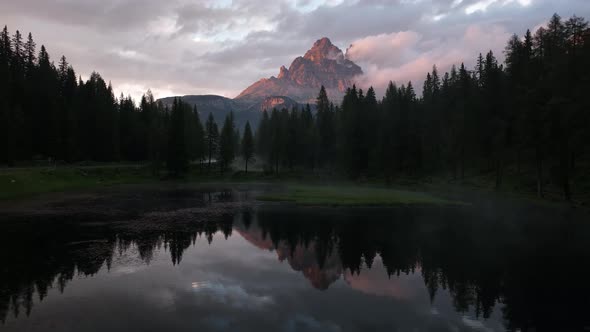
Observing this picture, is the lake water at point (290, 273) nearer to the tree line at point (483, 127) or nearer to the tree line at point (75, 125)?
the tree line at point (483, 127)

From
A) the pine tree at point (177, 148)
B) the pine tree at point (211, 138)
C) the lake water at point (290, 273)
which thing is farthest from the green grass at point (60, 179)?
the pine tree at point (211, 138)

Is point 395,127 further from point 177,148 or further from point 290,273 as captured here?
point 290,273

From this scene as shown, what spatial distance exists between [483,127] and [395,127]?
24.7 meters

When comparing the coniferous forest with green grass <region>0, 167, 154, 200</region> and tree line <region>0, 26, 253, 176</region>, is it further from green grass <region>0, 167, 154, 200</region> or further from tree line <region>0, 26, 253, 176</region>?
green grass <region>0, 167, 154, 200</region>

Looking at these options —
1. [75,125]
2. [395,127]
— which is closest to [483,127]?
[395,127]

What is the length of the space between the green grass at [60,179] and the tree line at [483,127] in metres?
42.1

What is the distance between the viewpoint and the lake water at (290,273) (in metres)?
14.6

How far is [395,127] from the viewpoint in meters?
90.5

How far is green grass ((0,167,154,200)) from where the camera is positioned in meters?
49.7

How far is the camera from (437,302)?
55.6ft

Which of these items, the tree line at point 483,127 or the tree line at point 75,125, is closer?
the tree line at point 483,127

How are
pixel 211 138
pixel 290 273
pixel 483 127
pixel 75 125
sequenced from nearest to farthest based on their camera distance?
pixel 290 273 → pixel 483 127 → pixel 75 125 → pixel 211 138

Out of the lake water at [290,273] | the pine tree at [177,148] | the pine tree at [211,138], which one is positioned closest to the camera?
the lake water at [290,273]

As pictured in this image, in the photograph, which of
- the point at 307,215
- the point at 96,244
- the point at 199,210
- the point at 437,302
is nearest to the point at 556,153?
the point at 307,215
